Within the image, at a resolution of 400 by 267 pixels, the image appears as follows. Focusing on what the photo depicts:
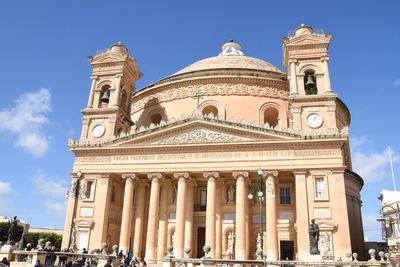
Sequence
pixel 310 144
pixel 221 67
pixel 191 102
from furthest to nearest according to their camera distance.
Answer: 1. pixel 221 67
2. pixel 191 102
3. pixel 310 144

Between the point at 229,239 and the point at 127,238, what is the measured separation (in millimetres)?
8025

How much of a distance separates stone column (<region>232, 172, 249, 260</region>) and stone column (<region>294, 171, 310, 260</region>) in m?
3.82

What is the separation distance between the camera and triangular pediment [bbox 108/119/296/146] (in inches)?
1126

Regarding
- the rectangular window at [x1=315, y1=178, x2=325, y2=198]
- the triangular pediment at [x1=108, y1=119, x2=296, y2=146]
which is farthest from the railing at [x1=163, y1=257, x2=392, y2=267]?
the triangular pediment at [x1=108, y1=119, x2=296, y2=146]

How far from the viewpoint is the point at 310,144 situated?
27.8 meters

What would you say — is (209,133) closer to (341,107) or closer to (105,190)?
(105,190)

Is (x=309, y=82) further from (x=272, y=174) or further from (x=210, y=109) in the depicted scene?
(x=210, y=109)

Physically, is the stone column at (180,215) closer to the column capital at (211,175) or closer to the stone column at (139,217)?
the column capital at (211,175)

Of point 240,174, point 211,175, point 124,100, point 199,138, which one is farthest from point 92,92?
point 240,174

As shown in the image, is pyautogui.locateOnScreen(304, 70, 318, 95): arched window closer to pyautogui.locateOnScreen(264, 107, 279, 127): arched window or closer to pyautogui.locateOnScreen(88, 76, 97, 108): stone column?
pyautogui.locateOnScreen(264, 107, 279, 127): arched window

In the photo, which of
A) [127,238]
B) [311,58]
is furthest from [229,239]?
[311,58]

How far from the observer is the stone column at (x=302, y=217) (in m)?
25.6

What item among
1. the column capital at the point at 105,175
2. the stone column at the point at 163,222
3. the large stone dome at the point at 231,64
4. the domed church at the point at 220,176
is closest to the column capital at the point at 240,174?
the domed church at the point at 220,176

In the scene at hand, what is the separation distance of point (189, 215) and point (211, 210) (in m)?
2.66
